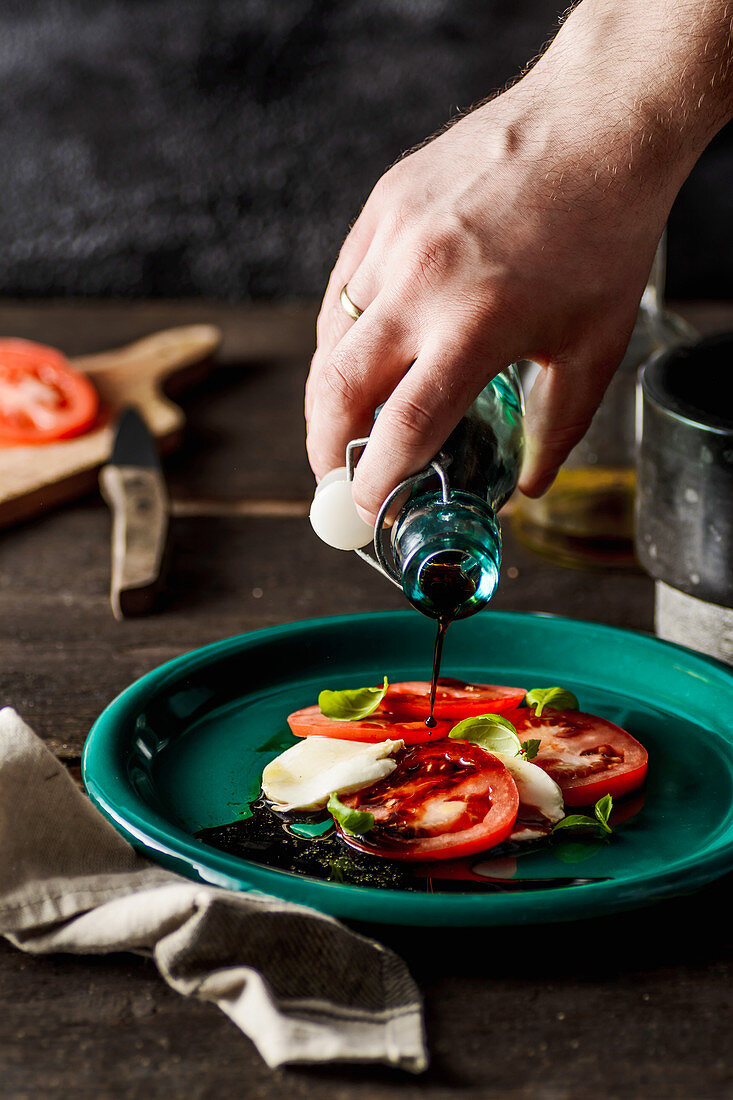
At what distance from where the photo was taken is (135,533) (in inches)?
50.4

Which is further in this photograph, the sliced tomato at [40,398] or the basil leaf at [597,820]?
the sliced tomato at [40,398]

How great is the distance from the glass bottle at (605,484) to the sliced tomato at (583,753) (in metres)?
0.47

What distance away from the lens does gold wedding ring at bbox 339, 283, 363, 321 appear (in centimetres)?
86

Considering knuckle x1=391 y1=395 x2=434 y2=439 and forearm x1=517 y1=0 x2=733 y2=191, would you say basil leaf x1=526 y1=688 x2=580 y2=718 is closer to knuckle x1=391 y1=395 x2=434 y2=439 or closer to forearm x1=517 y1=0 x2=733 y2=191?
knuckle x1=391 y1=395 x2=434 y2=439

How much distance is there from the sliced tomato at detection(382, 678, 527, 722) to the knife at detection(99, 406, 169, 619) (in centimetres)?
37

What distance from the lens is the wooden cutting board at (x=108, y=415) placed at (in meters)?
1.44

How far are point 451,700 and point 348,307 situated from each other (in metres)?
0.31

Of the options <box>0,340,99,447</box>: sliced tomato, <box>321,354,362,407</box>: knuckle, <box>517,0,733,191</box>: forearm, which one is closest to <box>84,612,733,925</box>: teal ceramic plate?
<box>321,354,362,407</box>: knuckle

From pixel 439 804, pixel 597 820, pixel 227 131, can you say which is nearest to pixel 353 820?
pixel 439 804

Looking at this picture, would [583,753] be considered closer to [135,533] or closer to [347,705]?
[347,705]

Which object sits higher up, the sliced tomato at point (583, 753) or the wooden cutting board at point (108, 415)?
the sliced tomato at point (583, 753)

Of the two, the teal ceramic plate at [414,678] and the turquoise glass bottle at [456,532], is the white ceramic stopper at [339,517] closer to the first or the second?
the turquoise glass bottle at [456,532]

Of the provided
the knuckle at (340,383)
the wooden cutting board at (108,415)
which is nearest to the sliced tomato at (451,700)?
the knuckle at (340,383)

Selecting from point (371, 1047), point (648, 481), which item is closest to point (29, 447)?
point (648, 481)
